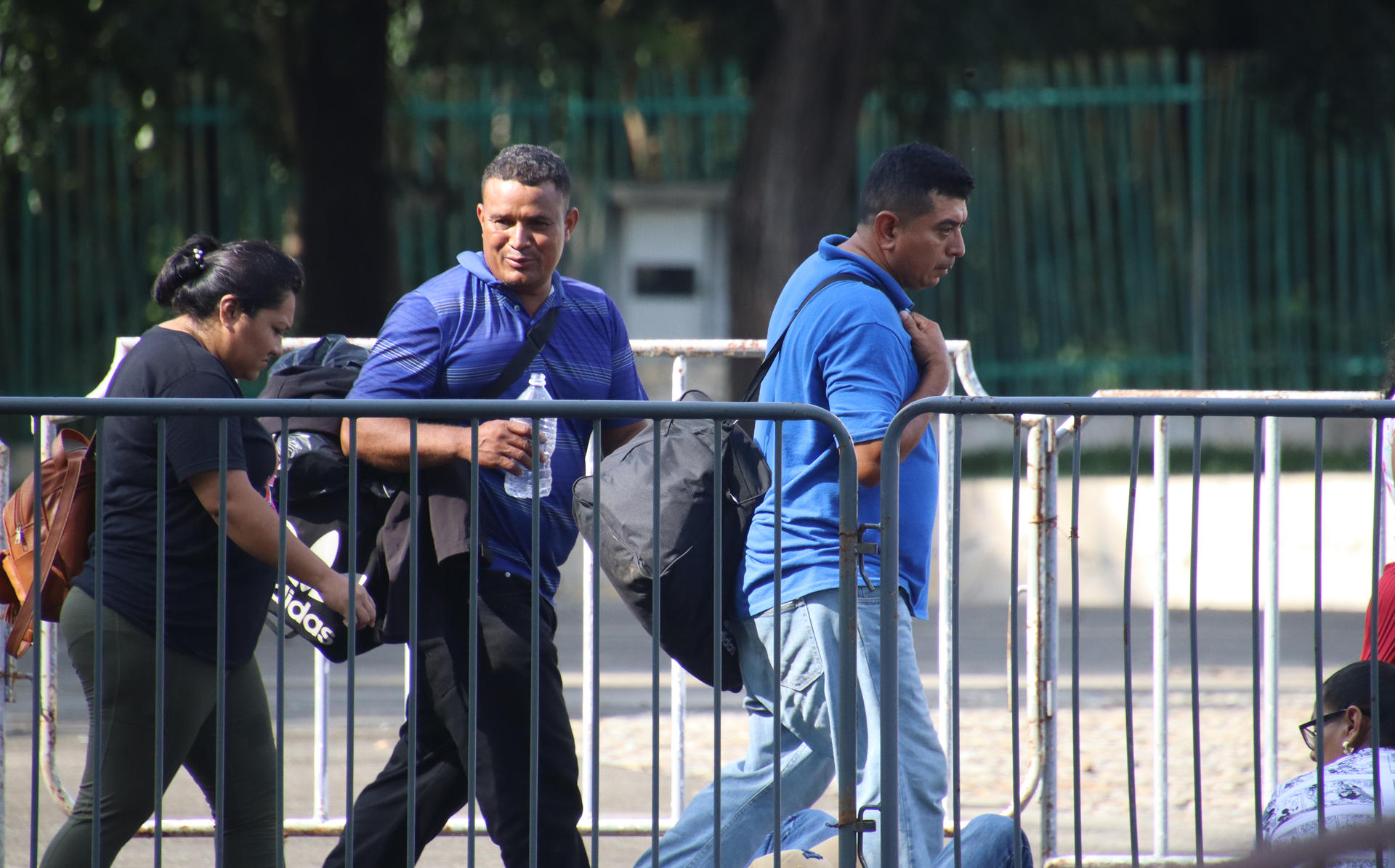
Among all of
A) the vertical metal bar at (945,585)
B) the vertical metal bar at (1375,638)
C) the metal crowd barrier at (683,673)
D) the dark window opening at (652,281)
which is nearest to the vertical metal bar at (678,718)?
the metal crowd barrier at (683,673)

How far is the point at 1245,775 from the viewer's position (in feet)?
18.6

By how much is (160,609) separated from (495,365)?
2.98 ft

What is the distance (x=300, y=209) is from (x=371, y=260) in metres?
0.64

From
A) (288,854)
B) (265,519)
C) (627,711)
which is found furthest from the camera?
(627,711)

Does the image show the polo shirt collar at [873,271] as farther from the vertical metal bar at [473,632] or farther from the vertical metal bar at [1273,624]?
the vertical metal bar at [1273,624]

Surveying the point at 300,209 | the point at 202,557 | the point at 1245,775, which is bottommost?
the point at 1245,775

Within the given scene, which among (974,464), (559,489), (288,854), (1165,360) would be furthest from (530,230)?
(1165,360)

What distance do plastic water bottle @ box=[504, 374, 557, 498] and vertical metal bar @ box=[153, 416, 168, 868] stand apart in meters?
0.74

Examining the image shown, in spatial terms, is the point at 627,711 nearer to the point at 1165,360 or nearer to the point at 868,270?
the point at 868,270

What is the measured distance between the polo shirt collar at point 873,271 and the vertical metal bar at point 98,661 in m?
1.63

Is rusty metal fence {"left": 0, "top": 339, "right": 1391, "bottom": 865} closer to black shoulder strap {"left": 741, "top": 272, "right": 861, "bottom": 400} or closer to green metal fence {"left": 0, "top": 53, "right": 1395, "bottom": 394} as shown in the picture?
black shoulder strap {"left": 741, "top": 272, "right": 861, "bottom": 400}

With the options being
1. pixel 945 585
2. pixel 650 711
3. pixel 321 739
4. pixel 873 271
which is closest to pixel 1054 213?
pixel 650 711

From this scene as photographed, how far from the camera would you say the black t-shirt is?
331cm

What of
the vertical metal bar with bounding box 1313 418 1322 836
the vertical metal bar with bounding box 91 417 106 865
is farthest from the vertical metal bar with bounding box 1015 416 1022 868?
the vertical metal bar with bounding box 91 417 106 865
